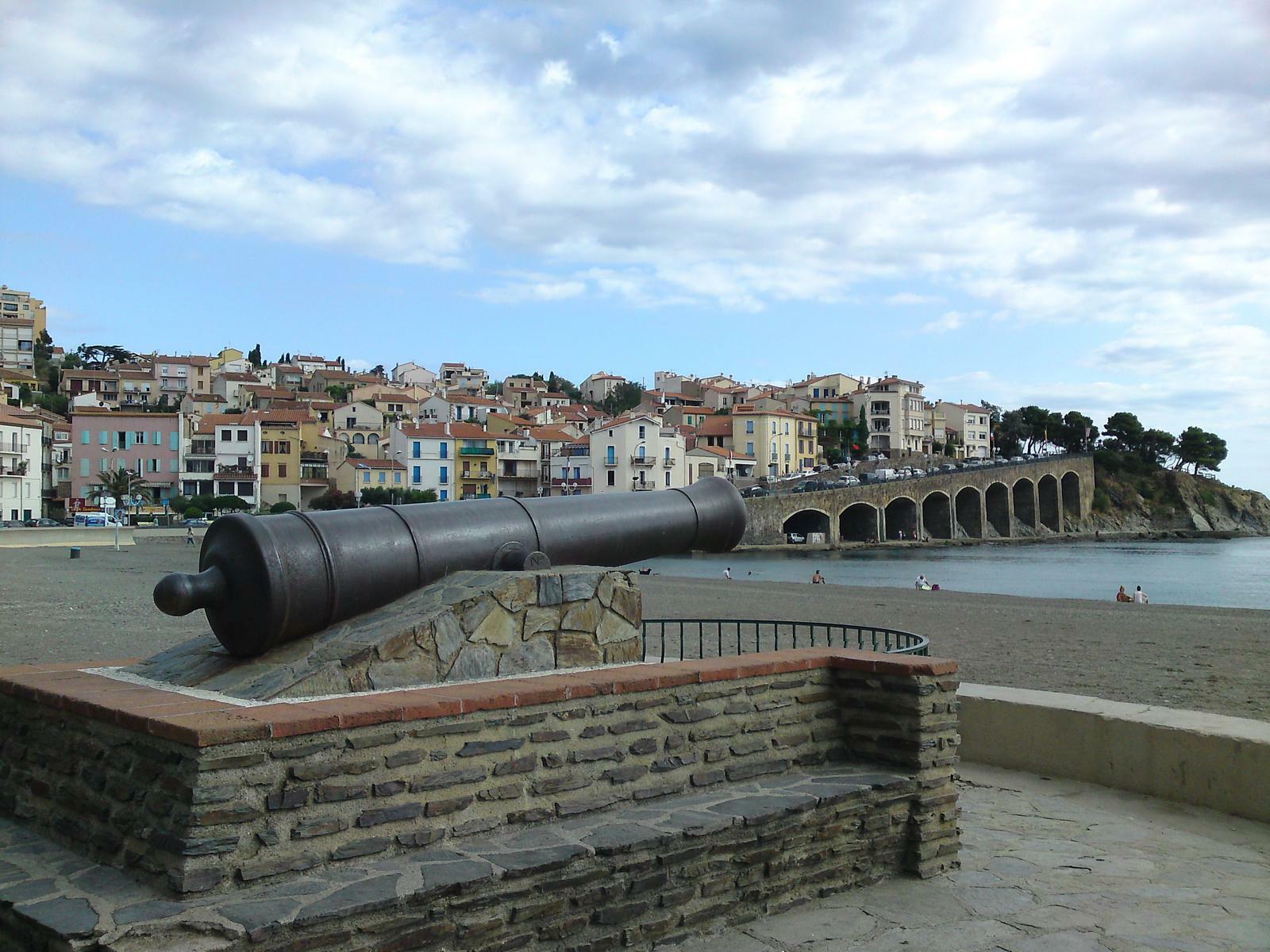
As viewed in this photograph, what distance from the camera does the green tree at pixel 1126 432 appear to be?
135 meters

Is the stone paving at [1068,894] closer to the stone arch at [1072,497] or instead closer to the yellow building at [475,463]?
the yellow building at [475,463]

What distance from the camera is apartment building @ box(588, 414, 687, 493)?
81312 millimetres

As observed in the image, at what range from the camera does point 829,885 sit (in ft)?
15.3

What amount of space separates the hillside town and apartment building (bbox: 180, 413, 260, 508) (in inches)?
4.5

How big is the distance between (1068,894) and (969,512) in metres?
101

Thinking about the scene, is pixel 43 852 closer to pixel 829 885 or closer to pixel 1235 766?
pixel 829 885

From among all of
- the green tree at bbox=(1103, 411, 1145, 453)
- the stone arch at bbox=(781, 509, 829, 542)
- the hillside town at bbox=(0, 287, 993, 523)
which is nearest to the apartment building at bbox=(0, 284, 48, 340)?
the hillside town at bbox=(0, 287, 993, 523)

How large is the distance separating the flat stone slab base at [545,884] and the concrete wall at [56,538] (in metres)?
38.9

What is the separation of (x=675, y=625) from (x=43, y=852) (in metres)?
14.1

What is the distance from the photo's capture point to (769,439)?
99.4 meters

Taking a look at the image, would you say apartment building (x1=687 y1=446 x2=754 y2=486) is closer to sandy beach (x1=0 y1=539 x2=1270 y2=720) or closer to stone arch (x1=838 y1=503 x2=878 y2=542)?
stone arch (x1=838 y1=503 x2=878 y2=542)

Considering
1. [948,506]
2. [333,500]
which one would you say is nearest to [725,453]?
[948,506]

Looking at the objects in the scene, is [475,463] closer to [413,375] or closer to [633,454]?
[633,454]

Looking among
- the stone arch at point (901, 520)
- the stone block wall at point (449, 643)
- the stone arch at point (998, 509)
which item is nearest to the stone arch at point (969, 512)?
the stone arch at point (998, 509)
